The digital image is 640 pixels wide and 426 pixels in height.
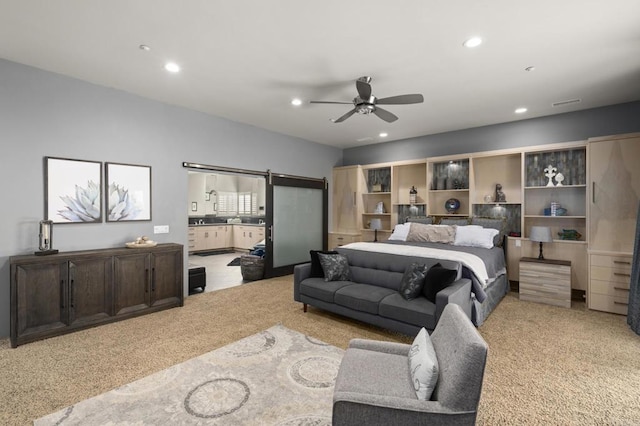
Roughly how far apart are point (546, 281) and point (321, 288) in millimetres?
3426

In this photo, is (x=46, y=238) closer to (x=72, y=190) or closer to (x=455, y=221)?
(x=72, y=190)

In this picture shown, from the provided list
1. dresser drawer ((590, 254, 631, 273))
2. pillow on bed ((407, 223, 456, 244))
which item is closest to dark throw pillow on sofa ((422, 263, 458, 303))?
pillow on bed ((407, 223, 456, 244))

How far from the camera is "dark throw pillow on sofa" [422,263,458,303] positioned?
3.11 m

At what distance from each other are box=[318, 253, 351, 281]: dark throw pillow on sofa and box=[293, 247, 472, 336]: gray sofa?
0.08 m

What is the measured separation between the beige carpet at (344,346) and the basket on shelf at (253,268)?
140cm

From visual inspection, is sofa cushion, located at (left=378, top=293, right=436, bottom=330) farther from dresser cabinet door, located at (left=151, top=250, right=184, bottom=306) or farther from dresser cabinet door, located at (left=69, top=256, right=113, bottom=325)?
dresser cabinet door, located at (left=69, top=256, right=113, bottom=325)

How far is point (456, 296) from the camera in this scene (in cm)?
299

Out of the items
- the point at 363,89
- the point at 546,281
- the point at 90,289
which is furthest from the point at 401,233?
the point at 90,289

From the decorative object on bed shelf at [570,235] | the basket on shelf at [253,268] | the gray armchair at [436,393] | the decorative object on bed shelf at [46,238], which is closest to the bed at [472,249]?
the decorative object on bed shelf at [570,235]

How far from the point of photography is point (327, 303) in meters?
3.77

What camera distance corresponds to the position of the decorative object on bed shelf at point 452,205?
234 inches

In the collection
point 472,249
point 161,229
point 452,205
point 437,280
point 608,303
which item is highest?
point 452,205

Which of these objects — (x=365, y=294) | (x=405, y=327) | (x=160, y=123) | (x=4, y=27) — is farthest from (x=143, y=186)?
(x=405, y=327)

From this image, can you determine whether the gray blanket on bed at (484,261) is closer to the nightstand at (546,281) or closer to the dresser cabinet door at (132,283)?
the nightstand at (546,281)
